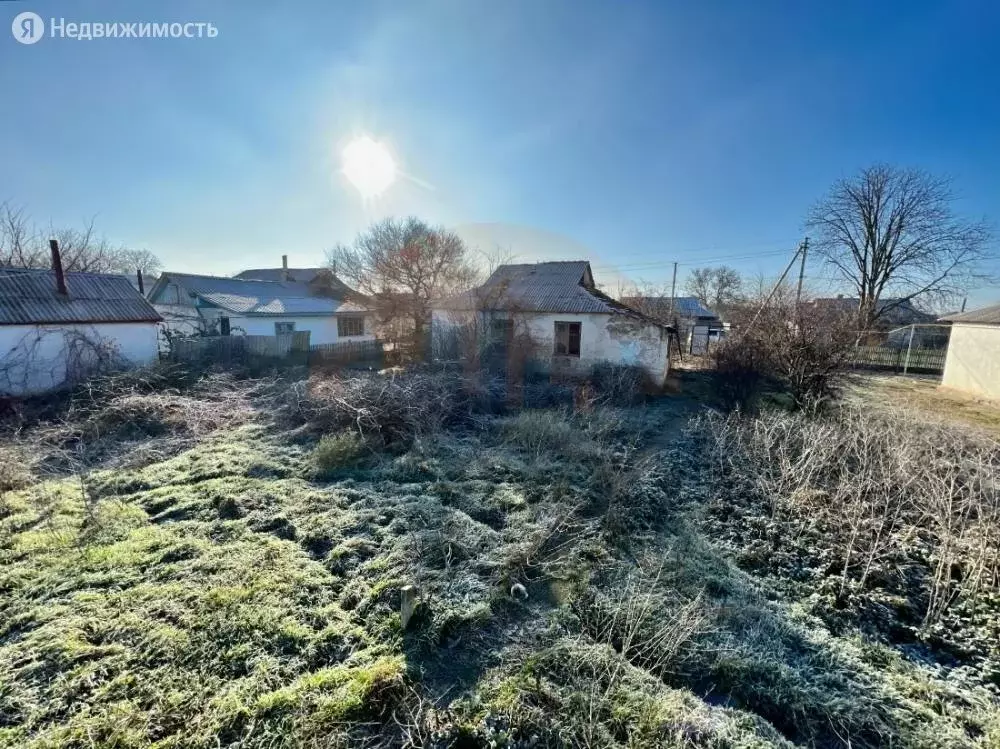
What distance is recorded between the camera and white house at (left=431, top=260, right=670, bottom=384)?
13.0 metres

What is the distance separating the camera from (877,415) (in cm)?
801

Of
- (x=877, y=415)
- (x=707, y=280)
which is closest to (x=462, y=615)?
(x=877, y=415)

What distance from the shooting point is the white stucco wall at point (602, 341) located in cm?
1291

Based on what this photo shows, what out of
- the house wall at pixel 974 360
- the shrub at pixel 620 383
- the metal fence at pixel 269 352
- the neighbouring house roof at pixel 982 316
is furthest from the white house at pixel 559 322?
the neighbouring house roof at pixel 982 316

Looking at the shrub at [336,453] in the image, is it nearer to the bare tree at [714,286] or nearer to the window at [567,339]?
the window at [567,339]

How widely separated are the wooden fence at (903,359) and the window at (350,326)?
79.2ft

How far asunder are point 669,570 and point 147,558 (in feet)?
17.3

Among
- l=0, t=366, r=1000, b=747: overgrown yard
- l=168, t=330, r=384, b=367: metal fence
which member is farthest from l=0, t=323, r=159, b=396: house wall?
l=0, t=366, r=1000, b=747: overgrown yard

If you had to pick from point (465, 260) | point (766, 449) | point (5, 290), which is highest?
point (465, 260)

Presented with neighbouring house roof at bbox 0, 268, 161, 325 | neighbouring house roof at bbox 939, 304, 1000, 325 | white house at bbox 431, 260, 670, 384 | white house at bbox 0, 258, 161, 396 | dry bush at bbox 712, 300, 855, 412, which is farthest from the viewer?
white house at bbox 431, 260, 670, 384

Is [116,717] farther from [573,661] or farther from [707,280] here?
[707,280]

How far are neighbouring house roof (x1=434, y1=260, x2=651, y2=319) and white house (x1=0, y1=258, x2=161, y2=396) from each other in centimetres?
960

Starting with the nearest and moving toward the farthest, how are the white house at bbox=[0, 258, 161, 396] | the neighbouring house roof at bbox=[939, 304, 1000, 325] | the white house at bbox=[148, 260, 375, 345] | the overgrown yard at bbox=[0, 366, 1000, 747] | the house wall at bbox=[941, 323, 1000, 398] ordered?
the overgrown yard at bbox=[0, 366, 1000, 747] → the white house at bbox=[0, 258, 161, 396] → the house wall at bbox=[941, 323, 1000, 398] → the neighbouring house roof at bbox=[939, 304, 1000, 325] → the white house at bbox=[148, 260, 375, 345]

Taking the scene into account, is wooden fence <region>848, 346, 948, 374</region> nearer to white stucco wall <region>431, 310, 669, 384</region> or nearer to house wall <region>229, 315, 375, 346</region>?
white stucco wall <region>431, 310, 669, 384</region>
